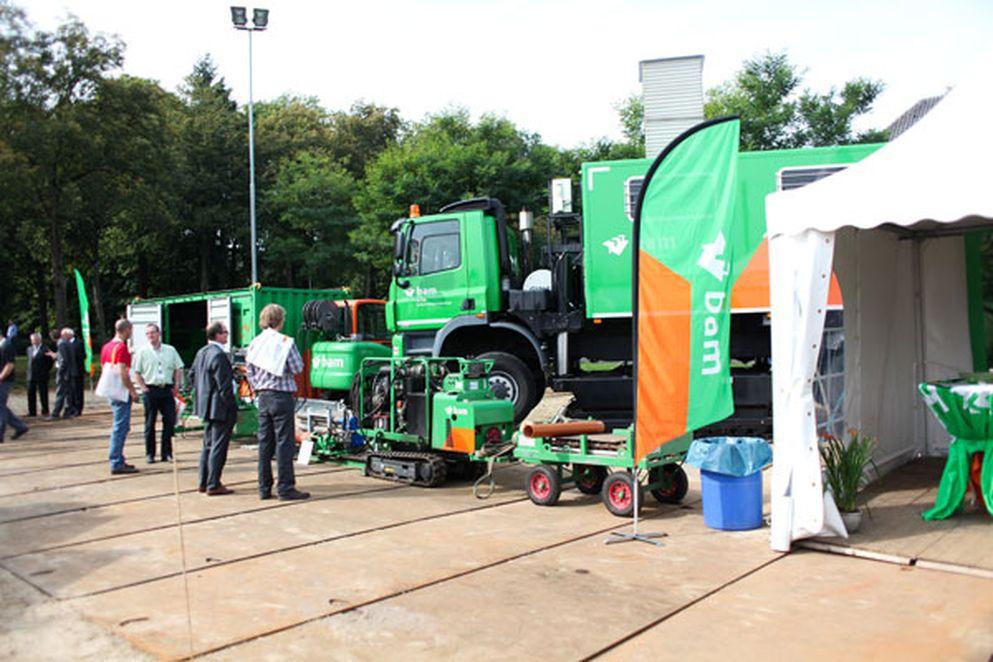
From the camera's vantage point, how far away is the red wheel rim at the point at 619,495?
666cm

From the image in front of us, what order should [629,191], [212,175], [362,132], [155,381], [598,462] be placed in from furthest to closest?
[362,132], [212,175], [629,191], [155,381], [598,462]

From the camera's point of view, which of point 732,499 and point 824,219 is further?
point 732,499

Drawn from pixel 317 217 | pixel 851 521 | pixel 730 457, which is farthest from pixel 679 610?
pixel 317 217

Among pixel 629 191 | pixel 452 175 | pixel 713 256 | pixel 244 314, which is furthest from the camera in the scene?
pixel 452 175

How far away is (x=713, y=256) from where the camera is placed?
573 cm

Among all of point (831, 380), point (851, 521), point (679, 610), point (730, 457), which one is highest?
point (831, 380)

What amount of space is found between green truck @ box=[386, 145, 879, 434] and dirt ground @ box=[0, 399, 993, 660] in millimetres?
3409

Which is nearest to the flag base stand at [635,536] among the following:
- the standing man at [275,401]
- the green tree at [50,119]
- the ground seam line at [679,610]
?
the ground seam line at [679,610]

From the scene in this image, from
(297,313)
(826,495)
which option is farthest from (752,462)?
(297,313)

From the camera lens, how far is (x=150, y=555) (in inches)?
222

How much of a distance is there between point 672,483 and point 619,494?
68 cm

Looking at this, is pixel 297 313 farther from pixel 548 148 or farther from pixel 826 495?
pixel 548 148

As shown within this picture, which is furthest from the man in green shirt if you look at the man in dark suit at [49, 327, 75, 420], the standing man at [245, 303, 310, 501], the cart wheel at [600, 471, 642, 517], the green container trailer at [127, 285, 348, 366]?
the man in dark suit at [49, 327, 75, 420]

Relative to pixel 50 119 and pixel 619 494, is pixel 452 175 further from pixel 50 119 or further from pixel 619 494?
pixel 619 494
